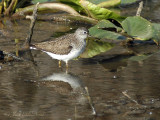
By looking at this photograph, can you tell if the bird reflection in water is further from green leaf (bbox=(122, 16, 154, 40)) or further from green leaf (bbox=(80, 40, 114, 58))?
green leaf (bbox=(122, 16, 154, 40))

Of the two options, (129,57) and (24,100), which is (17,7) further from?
(24,100)

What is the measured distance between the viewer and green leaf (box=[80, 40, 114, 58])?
32.7ft

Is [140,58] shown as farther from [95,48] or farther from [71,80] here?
[71,80]

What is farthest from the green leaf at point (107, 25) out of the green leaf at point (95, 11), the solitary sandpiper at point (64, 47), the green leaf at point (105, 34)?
the solitary sandpiper at point (64, 47)

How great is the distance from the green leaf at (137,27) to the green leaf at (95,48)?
2.31ft

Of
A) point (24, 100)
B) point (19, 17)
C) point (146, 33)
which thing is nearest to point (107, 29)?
point (146, 33)

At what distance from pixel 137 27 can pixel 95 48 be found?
117 cm

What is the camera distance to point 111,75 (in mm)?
8539

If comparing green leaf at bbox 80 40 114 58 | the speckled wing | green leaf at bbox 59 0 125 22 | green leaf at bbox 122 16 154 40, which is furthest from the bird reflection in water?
green leaf at bbox 59 0 125 22

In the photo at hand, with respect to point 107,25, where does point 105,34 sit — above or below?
below

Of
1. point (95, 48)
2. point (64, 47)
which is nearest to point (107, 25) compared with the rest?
point (95, 48)

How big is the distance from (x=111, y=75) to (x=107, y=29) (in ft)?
9.19

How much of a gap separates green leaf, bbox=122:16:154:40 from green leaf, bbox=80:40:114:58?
0.70 meters

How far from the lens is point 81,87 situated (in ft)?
25.6
